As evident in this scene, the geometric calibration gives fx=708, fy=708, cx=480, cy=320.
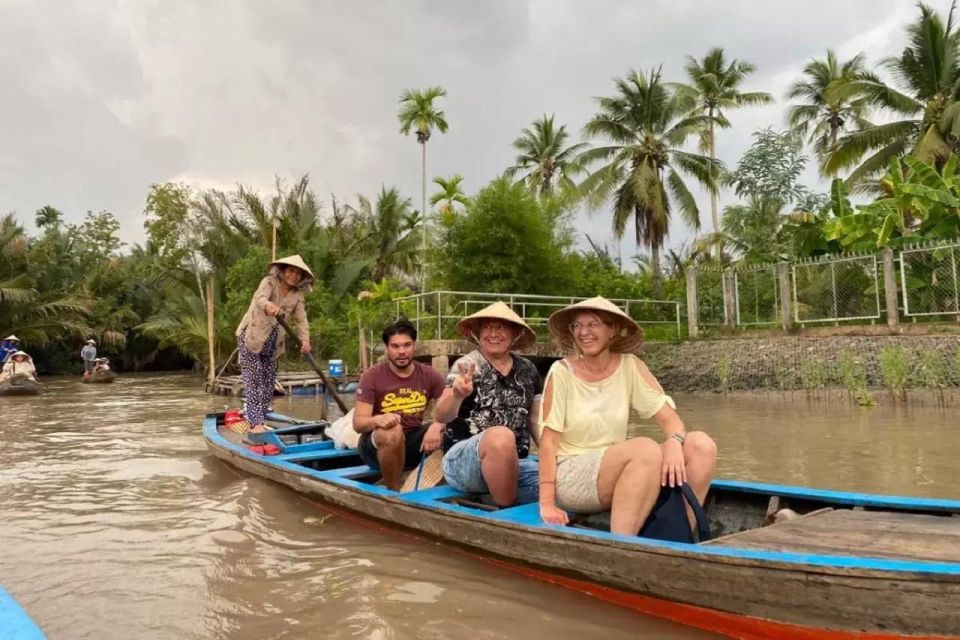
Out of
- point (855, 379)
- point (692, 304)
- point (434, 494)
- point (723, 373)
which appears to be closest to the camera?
point (434, 494)

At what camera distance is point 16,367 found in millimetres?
16188

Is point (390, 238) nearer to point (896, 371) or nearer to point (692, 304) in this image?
point (692, 304)

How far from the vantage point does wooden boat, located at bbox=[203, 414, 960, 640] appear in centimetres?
222

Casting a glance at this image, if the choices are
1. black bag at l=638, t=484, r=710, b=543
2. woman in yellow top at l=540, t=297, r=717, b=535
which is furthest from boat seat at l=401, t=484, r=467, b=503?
black bag at l=638, t=484, r=710, b=543

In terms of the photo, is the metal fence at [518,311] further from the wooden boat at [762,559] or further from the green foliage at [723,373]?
the wooden boat at [762,559]

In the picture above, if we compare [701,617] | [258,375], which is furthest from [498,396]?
[258,375]

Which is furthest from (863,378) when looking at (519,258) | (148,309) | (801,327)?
(148,309)

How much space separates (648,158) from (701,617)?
20.9 meters

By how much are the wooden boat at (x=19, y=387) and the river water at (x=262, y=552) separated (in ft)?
29.2

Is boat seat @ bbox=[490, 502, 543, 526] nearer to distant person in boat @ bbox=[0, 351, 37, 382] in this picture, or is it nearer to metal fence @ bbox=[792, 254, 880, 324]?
metal fence @ bbox=[792, 254, 880, 324]

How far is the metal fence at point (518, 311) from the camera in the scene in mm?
15055

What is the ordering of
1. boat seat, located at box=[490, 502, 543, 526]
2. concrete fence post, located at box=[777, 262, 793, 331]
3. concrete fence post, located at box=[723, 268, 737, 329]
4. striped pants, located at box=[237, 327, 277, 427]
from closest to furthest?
boat seat, located at box=[490, 502, 543, 526], striped pants, located at box=[237, 327, 277, 427], concrete fence post, located at box=[777, 262, 793, 331], concrete fence post, located at box=[723, 268, 737, 329]

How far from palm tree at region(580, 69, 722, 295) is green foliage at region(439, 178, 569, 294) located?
14.5ft

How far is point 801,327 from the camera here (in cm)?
1302
